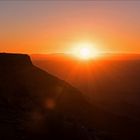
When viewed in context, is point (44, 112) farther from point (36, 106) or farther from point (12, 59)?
point (12, 59)

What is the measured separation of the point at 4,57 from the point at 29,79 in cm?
562

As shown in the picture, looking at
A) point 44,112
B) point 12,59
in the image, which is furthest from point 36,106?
point 12,59

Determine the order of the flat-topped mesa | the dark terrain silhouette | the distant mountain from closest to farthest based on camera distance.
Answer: the distant mountain, the dark terrain silhouette, the flat-topped mesa

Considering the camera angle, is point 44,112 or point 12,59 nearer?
point 44,112

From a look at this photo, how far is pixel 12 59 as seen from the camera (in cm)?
5778

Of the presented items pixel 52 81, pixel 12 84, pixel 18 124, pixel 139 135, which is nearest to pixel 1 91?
pixel 12 84

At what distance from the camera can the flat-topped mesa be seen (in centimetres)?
5681

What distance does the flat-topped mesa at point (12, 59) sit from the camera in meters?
56.8

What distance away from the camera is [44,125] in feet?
102

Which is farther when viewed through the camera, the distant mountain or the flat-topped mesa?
the flat-topped mesa

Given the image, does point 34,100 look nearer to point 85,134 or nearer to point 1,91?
point 1,91

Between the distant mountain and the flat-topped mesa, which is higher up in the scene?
the flat-topped mesa

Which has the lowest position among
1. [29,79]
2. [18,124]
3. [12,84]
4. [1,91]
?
[18,124]

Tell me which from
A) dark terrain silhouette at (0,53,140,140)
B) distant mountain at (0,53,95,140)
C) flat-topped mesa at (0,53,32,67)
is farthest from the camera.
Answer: flat-topped mesa at (0,53,32,67)
